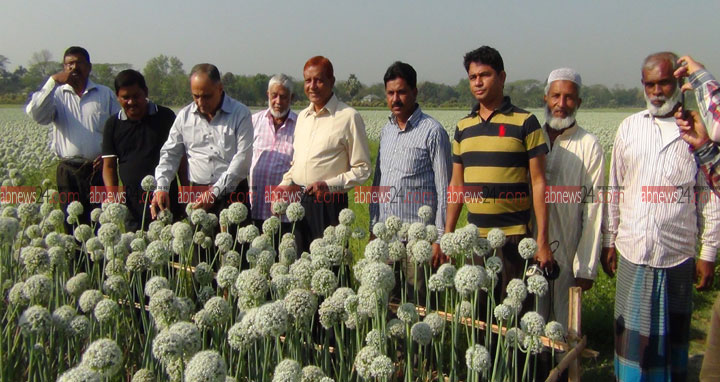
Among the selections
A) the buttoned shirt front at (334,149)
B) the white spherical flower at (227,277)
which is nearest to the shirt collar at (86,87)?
the buttoned shirt front at (334,149)

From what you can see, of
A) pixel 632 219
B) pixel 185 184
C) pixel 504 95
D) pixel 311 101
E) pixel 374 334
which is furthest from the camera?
pixel 185 184

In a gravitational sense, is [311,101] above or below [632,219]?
above

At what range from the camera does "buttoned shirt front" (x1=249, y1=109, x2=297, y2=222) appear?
5512 mm

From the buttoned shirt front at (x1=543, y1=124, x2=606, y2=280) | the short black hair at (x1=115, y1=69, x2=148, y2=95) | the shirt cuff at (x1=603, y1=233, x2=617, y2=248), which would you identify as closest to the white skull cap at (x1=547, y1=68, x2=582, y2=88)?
the buttoned shirt front at (x1=543, y1=124, x2=606, y2=280)

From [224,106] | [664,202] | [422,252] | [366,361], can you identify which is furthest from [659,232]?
[224,106]

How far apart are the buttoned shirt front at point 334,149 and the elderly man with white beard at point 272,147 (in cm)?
57

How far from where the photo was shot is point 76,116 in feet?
20.4

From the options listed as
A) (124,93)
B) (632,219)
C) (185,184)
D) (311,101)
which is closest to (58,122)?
(124,93)

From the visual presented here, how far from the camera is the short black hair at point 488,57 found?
3959 mm

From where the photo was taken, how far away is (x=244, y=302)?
2.46m

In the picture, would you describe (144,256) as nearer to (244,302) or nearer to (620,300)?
(244,302)

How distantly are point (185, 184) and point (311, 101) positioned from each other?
180cm

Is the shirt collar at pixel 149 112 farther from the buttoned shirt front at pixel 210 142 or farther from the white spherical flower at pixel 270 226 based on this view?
the white spherical flower at pixel 270 226

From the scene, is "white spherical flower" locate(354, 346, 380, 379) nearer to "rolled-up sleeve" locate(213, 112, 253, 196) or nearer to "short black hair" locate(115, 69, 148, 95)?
"rolled-up sleeve" locate(213, 112, 253, 196)
